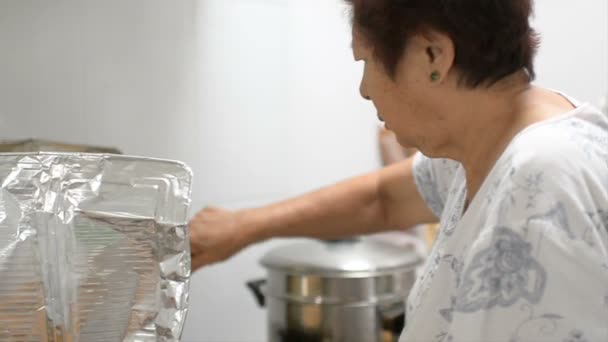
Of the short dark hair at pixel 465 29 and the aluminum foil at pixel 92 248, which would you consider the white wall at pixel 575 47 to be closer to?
the short dark hair at pixel 465 29

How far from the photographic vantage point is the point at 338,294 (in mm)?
981

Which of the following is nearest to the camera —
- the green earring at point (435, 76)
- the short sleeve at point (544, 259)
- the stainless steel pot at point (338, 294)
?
the short sleeve at point (544, 259)

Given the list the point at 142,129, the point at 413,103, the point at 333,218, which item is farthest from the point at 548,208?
the point at 142,129

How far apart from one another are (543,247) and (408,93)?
214 mm

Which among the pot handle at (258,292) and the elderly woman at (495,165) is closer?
the elderly woman at (495,165)

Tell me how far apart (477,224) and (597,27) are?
91cm

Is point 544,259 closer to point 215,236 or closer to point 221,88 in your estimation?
point 215,236

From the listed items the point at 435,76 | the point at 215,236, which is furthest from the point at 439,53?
the point at 215,236

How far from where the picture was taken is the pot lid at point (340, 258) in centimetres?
99

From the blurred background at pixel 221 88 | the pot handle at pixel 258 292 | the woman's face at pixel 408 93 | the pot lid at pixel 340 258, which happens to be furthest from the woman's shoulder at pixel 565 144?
the pot handle at pixel 258 292

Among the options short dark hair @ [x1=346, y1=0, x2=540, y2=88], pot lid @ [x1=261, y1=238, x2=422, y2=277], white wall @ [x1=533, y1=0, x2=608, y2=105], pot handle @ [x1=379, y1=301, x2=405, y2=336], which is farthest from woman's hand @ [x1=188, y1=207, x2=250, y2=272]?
white wall @ [x1=533, y1=0, x2=608, y2=105]

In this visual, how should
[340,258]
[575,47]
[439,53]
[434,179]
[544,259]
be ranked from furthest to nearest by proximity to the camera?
[575,47] < [340,258] < [434,179] < [439,53] < [544,259]

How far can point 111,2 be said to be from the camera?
918 mm

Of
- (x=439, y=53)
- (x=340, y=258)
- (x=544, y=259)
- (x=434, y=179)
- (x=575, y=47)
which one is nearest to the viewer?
(x=544, y=259)
